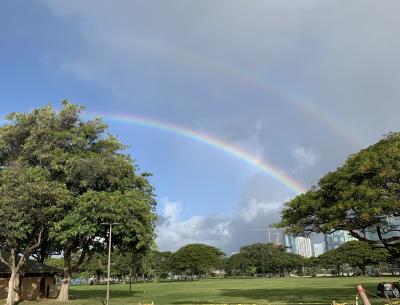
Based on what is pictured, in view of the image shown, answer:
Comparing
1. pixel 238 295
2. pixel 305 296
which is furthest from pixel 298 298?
pixel 238 295

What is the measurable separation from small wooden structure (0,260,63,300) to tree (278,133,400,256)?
30.2 m

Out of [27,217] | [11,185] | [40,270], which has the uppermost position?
[11,185]

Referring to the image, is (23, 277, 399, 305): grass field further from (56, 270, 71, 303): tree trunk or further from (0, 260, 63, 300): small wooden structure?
Result: (0, 260, 63, 300): small wooden structure

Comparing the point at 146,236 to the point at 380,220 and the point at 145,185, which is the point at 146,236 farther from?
the point at 380,220

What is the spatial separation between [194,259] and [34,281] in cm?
9644

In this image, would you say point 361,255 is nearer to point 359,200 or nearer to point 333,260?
point 333,260

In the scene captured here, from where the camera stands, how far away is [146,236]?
4059 cm

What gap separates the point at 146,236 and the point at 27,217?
10.0 meters

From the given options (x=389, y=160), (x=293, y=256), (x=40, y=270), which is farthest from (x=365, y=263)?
(x=389, y=160)

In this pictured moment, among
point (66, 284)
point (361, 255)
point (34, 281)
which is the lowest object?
point (66, 284)

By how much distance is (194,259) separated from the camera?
145125mm

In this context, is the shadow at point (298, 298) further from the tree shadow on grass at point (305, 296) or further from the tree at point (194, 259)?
the tree at point (194, 259)

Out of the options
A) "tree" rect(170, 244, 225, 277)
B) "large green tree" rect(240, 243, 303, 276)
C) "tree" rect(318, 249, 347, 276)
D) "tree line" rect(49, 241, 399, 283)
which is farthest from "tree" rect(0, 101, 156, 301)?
"large green tree" rect(240, 243, 303, 276)

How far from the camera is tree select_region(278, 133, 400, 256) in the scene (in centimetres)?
2961
